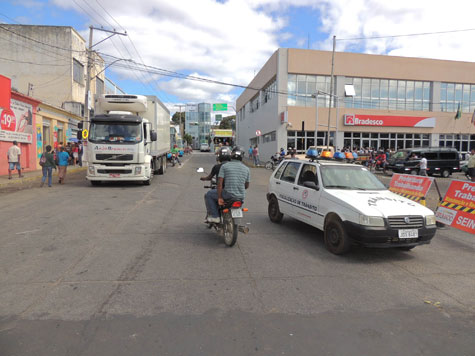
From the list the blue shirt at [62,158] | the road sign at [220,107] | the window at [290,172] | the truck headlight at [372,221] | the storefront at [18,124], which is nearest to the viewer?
the truck headlight at [372,221]

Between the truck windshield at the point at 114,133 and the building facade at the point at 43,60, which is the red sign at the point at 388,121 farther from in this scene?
the building facade at the point at 43,60

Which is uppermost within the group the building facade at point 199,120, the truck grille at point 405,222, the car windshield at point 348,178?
the building facade at point 199,120

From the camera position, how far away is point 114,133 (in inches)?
545

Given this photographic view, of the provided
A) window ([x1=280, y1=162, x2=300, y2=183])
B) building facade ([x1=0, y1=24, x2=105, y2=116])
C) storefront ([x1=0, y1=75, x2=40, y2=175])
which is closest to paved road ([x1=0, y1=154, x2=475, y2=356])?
window ([x1=280, y1=162, x2=300, y2=183])

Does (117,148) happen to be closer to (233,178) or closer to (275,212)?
(275,212)

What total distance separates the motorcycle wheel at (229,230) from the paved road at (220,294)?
130mm

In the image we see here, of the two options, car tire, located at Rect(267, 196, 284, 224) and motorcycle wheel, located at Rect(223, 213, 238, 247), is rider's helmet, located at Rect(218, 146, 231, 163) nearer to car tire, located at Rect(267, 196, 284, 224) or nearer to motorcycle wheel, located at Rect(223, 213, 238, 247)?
motorcycle wheel, located at Rect(223, 213, 238, 247)

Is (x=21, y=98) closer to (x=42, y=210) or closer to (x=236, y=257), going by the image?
(x=42, y=210)

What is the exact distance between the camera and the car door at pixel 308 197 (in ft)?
21.4

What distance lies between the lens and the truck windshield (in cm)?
1376

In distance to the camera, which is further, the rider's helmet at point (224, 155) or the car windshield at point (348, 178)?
the car windshield at point (348, 178)

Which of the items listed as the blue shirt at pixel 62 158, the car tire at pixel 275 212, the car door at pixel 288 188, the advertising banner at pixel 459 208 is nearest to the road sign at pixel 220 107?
the blue shirt at pixel 62 158

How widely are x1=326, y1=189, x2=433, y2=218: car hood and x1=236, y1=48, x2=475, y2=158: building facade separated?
24247mm

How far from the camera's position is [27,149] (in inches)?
818
